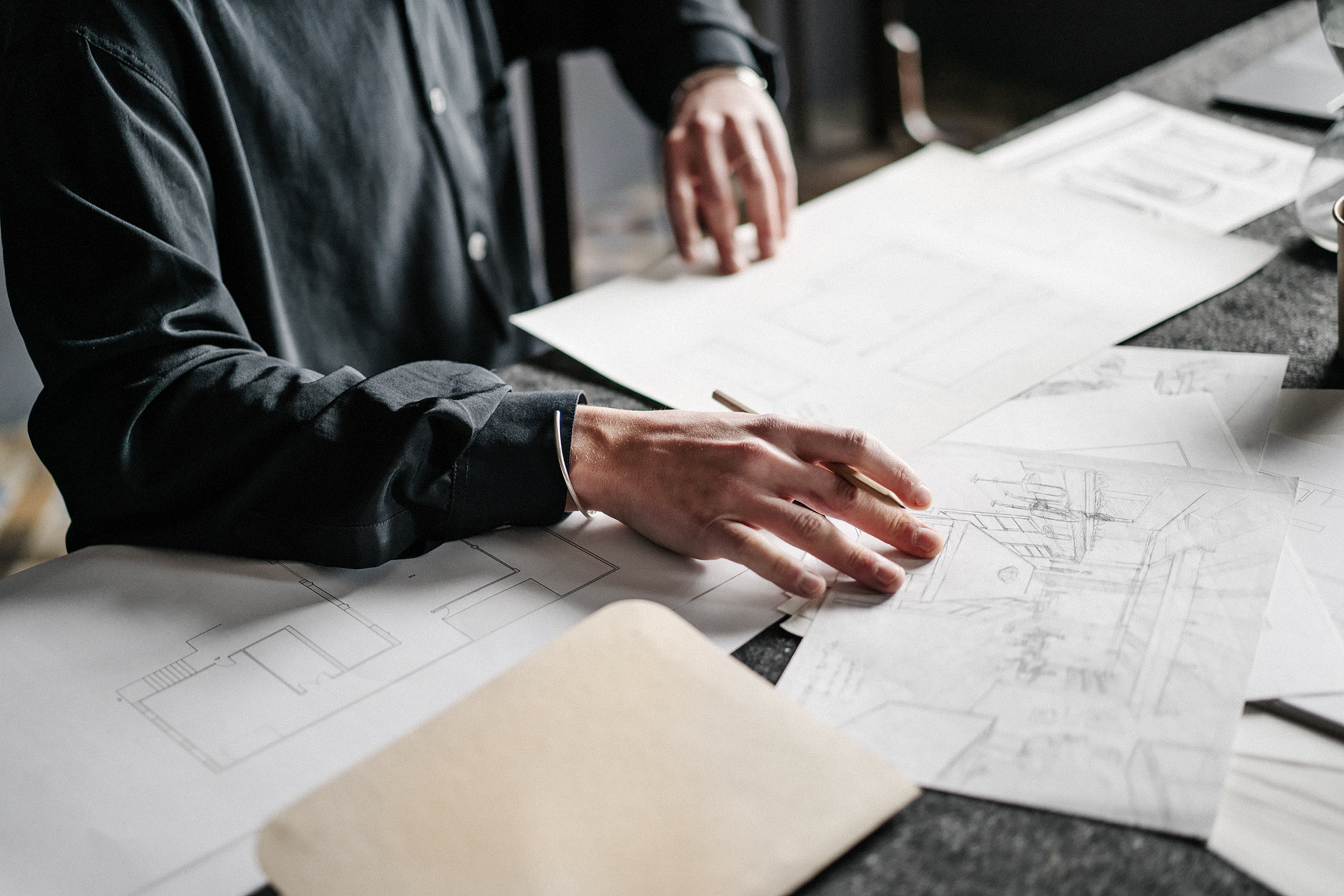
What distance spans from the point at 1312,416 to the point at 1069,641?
31 centimetres

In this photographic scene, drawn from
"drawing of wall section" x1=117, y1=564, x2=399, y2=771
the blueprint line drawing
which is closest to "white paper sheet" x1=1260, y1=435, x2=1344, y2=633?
the blueprint line drawing

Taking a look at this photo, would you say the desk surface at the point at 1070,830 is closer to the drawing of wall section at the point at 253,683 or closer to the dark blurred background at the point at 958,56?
the drawing of wall section at the point at 253,683

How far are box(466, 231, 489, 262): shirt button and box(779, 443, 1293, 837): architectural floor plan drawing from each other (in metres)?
0.57

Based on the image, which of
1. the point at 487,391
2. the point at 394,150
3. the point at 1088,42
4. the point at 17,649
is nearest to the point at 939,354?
the point at 487,391

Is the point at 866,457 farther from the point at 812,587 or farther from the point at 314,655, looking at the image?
the point at 314,655

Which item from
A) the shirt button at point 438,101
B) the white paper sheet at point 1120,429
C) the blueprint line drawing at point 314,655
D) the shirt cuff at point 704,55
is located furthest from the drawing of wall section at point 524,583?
the shirt cuff at point 704,55

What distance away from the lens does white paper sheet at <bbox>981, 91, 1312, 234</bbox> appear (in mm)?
975

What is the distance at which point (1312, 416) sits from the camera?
687 mm

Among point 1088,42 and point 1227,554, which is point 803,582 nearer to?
point 1227,554

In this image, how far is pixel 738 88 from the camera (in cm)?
104

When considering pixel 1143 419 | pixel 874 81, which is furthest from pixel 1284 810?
pixel 874 81

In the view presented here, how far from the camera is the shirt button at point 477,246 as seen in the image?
102cm

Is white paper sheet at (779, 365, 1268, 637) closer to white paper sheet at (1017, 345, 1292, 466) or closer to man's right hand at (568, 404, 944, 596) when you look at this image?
white paper sheet at (1017, 345, 1292, 466)

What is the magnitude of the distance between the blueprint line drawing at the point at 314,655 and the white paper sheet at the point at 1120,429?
286 millimetres
